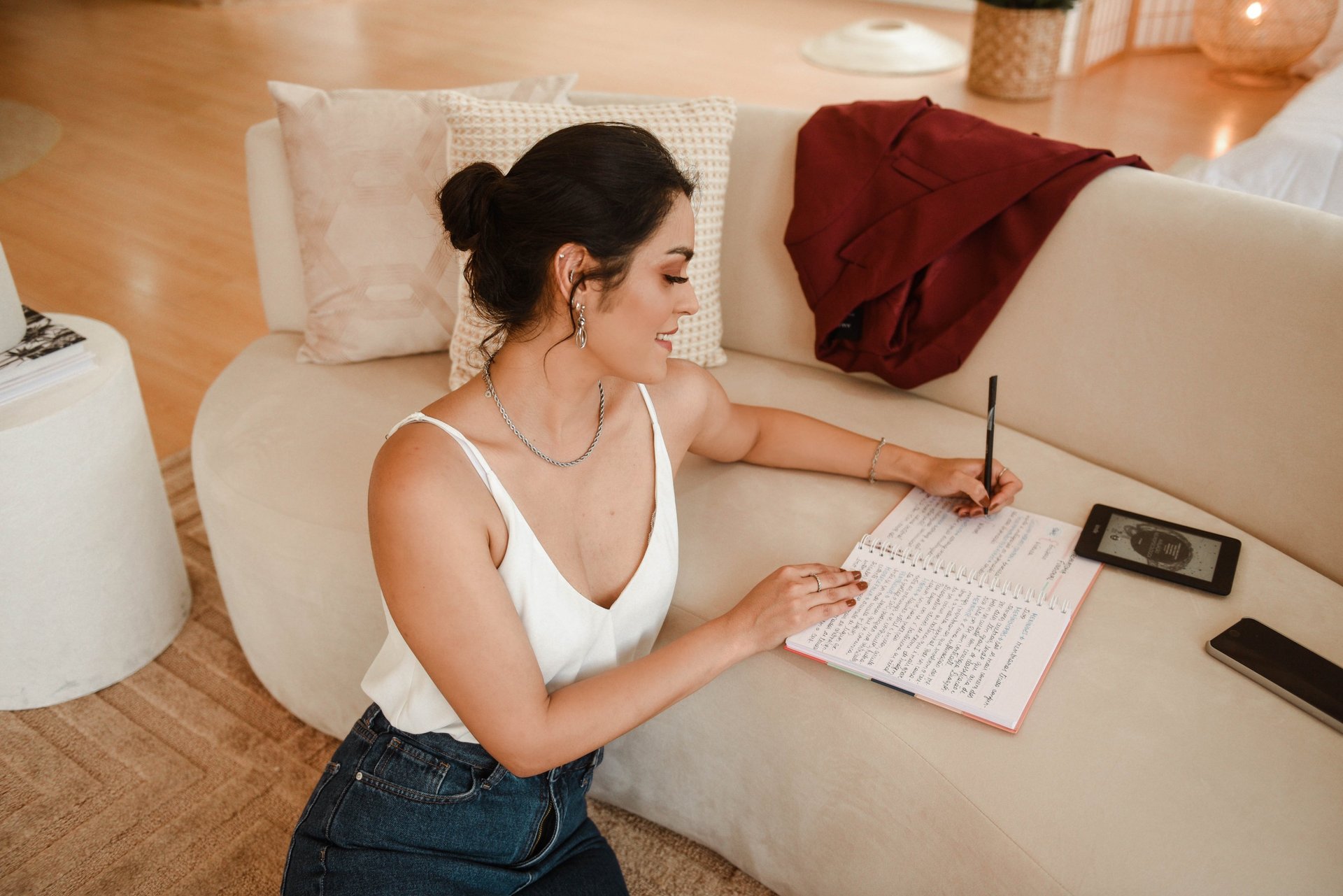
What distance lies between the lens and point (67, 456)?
1716mm

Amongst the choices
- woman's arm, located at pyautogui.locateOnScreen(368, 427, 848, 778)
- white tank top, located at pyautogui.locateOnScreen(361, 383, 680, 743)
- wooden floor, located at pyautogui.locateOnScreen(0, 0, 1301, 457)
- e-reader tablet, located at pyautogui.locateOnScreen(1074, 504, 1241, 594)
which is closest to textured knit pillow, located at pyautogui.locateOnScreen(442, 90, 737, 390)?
white tank top, located at pyautogui.locateOnScreen(361, 383, 680, 743)

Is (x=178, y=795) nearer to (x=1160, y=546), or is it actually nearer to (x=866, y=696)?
(x=866, y=696)

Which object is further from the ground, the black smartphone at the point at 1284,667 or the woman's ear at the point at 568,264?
the woman's ear at the point at 568,264

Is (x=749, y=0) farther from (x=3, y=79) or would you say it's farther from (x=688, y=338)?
(x=688, y=338)

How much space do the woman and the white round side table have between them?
0.77 meters

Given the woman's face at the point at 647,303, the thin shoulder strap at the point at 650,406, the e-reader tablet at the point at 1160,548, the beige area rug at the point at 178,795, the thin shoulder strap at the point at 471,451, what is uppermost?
the woman's face at the point at 647,303

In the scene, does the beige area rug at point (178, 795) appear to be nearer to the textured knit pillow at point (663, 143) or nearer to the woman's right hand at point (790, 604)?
the woman's right hand at point (790, 604)

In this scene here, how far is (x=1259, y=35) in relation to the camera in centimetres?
467

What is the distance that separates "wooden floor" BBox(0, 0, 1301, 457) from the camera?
3.38 metres

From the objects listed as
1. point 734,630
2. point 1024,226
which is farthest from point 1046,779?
point 1024,226

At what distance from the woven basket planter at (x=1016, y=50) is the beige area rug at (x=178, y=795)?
3.97 m

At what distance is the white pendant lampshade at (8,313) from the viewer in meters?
1.73

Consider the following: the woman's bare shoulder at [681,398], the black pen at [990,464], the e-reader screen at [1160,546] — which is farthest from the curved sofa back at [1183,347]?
the woman's bare shoulder at [681,398]

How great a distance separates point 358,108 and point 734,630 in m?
1.21
